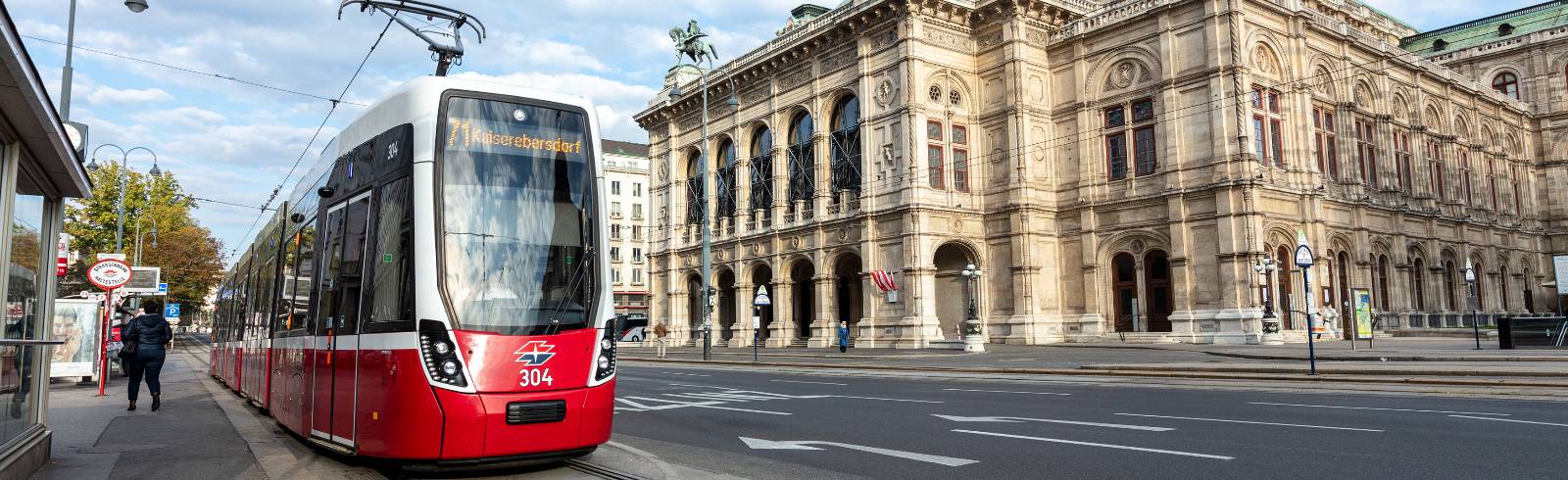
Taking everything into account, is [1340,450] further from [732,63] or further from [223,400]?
[732,63]

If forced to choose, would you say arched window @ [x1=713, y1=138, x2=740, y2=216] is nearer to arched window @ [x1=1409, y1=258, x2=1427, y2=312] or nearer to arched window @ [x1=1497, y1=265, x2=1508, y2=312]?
arched window @ [x1=1409, y1=258, x2=1427, y2=312]

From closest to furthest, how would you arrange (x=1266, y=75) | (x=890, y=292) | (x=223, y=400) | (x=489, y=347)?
(x=489, y=347) < (x=223, y=400) < (x=1266, y=75) < (x=890, y=292)

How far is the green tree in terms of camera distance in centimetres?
5144

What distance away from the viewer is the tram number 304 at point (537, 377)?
7082 mm

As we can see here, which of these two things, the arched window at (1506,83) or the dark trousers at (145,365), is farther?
the arched window at (1506,83)

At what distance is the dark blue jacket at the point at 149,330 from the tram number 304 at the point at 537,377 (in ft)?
33.2

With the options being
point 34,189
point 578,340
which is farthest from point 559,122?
point 34,189

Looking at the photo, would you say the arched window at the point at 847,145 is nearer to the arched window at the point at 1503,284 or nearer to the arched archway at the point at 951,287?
the arched archway at the point at 951,287

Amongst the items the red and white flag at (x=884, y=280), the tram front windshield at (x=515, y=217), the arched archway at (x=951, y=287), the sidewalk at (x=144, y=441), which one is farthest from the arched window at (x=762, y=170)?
the tram front windshield at (x=515, y=217)

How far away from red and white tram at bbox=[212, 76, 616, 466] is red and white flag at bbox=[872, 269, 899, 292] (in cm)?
3074

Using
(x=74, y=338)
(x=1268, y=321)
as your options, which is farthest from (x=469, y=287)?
(x=1268, y=321)

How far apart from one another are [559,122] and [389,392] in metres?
2.49

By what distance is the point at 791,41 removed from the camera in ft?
146

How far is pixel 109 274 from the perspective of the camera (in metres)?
17.3
